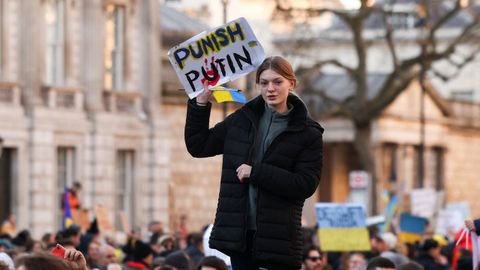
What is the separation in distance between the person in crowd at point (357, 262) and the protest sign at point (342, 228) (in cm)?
79

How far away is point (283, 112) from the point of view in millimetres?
10531

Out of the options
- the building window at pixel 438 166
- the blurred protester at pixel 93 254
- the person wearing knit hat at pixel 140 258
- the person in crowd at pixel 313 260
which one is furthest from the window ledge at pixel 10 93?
the building window at pixel 438 166

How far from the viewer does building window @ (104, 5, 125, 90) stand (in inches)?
1875

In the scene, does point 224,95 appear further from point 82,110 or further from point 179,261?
point 82,110

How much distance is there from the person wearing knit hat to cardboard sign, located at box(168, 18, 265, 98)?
31.6 feet

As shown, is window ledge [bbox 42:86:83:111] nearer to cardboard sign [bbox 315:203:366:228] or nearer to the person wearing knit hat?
cardboard sign [bbox 315:203:366:228]

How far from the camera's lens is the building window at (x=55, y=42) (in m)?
44.3

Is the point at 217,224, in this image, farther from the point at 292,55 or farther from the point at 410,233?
the point at 292,55

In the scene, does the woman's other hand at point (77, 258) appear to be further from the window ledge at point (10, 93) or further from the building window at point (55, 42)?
the building window at point (55, 42)

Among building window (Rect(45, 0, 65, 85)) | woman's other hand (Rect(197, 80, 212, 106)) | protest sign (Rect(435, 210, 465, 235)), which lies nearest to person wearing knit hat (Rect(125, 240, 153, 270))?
woman's other hand (Rect(197, 80, 212, 106))

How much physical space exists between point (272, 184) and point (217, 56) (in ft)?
3.19

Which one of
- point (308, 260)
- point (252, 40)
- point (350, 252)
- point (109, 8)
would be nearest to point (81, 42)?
point (109, 8)

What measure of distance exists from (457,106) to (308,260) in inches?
2387

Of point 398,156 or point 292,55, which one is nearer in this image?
point 292,55
